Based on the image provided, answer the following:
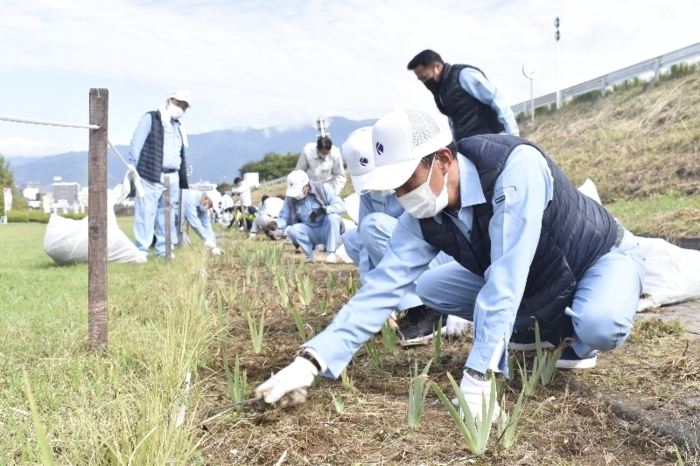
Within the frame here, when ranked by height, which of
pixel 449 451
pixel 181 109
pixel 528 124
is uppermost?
pixel 528 124

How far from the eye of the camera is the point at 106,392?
217 cm

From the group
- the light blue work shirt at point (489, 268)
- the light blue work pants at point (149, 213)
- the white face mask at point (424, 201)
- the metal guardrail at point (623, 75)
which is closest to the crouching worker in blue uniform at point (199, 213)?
the light blue work pants at point (149, 213)

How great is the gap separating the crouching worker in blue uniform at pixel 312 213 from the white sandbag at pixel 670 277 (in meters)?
3.52

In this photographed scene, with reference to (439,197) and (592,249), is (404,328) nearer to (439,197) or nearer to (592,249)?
(592,249)

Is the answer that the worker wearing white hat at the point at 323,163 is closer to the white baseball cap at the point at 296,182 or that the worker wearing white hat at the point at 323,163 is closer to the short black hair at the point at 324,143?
the short black hair at the point at 324,143

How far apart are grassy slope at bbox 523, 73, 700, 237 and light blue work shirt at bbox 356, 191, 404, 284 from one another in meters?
2.96

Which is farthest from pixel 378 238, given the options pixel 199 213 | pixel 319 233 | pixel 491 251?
pixel 199 213

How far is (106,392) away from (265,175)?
72657 millimetres

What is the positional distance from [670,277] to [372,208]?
5.86ft

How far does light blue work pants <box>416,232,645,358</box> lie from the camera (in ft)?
7.68

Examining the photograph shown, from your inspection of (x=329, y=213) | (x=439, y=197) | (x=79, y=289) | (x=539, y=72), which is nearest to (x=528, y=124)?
(x=539, y=72)

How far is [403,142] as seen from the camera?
6.75 feet

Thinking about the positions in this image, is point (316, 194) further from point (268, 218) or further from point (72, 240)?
point (268, 218)

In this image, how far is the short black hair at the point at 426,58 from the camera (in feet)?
15.3
